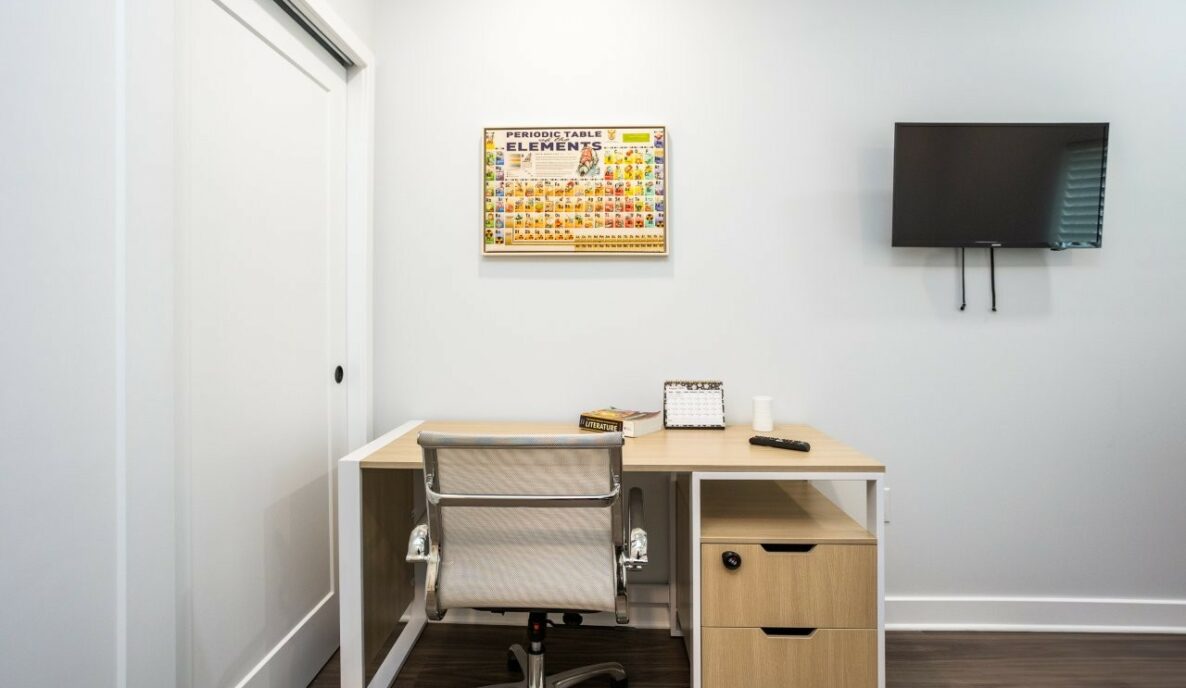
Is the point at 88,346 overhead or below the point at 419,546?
overhead

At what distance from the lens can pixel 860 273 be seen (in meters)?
2.19

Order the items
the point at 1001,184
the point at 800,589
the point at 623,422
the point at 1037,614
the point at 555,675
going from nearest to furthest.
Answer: the point at 800,589
the point at 555,675
the point at 623,422
the point at 1001,184
the point at 1037,614

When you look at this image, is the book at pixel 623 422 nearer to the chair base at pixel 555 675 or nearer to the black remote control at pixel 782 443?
the black remote control at pixel 782 443

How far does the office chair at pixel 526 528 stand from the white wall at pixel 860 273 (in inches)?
34.9

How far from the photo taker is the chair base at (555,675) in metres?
1.60

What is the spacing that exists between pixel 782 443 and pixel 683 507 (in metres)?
0.42

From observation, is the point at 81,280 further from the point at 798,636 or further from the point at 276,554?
the point at 798,636

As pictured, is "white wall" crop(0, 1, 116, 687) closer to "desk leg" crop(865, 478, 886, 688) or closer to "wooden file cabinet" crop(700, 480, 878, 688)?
"wooden file cabinet" crop(700, 480, 878, 688)

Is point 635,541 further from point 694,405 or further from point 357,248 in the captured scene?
point 357,248

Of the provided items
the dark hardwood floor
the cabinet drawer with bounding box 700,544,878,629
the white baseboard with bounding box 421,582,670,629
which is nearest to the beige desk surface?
the cabinet drawer with bounding box 700,544,878,629

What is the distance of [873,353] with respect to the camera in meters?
2.20

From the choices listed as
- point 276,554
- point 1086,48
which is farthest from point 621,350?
point 1086,48

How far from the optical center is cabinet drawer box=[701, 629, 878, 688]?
1554 mm

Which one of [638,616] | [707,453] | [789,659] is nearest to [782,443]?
[707,453]
